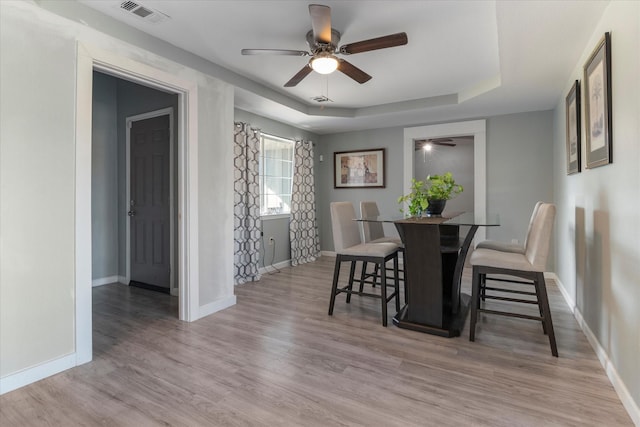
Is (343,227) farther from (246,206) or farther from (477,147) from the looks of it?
(477,147)

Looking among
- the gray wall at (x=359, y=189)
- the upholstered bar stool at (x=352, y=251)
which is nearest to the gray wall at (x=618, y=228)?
the upholstered bar stool at (x=352, y=251)

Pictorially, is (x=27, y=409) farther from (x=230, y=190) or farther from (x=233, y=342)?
(x=230, y=190)

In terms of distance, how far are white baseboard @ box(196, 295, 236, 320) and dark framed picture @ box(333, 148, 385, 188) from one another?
3166 mm

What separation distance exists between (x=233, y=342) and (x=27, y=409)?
115cm

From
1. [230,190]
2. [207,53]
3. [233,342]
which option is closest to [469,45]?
[207,53]

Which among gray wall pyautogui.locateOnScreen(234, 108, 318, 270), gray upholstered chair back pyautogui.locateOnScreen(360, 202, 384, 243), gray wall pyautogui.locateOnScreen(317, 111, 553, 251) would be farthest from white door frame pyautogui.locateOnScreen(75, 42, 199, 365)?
gray wall pyautogui.locateOnScreen(317, 111, 553, 251)

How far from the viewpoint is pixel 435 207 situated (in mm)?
2949

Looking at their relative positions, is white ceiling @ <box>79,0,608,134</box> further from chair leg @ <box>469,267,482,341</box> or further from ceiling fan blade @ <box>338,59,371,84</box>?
chair leg @ <box>469,267,482,341</box>

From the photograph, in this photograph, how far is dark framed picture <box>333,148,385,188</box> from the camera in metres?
5.54

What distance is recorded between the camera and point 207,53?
293cm

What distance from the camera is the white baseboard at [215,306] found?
9.82 feet

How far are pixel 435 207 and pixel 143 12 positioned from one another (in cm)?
270

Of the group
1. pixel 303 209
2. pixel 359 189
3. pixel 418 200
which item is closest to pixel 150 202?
pixel 303 209

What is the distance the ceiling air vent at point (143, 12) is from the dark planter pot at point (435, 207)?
2534 millimetres
